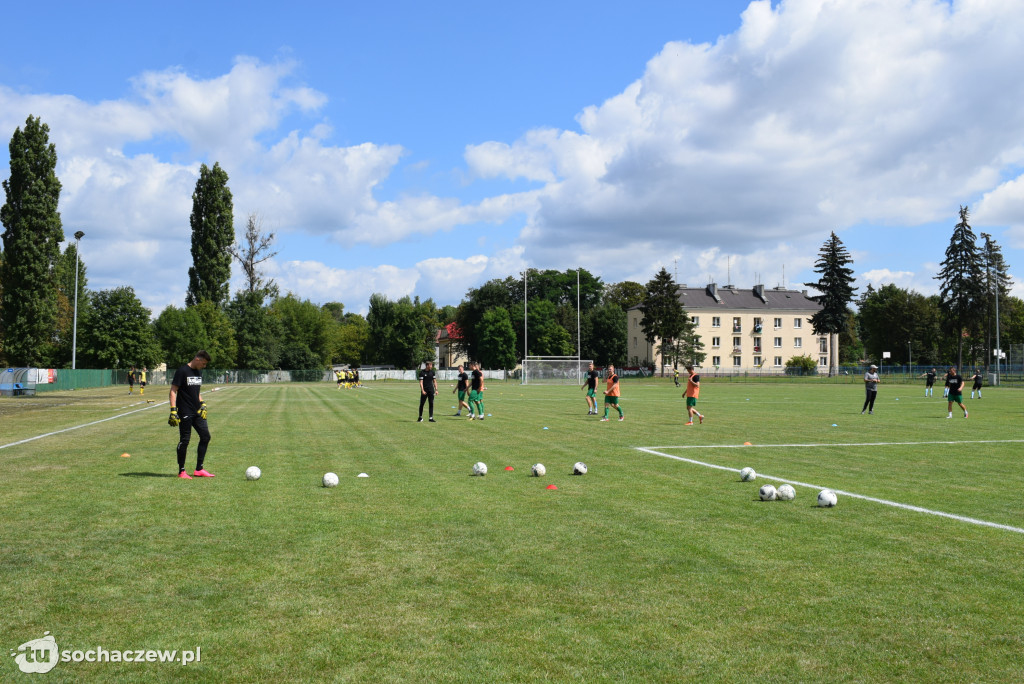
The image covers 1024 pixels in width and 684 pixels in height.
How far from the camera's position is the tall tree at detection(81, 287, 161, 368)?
6931 centimetres

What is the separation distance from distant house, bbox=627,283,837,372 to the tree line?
161 inches

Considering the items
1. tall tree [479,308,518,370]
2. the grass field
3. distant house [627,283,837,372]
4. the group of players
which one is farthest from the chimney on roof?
the grass field

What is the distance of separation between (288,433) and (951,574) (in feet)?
58.1

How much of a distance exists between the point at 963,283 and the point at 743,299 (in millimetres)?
33207

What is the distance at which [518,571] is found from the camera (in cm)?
663

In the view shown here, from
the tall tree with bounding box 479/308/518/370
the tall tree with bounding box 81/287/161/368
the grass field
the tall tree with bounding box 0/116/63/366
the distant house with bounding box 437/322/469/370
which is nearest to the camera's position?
the grass field

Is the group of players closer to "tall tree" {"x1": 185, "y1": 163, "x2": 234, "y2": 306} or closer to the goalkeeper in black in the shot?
"tall tree" {"x1": 185, "y1": 163, "x2": 234, "y2": 306}

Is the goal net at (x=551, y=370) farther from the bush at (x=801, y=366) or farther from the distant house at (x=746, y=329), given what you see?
the bush at (x=801, y=366)

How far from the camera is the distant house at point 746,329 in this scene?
109m

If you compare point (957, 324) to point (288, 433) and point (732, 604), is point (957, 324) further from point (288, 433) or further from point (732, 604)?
point (732, 604)

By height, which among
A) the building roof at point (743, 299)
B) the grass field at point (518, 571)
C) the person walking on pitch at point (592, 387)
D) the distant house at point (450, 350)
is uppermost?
the building roof at point (743, 299)

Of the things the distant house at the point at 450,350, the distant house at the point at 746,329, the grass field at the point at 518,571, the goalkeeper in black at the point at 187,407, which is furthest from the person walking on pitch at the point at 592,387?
the distant house at the point at 450,350

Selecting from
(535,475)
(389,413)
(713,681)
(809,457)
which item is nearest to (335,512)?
(535,475)

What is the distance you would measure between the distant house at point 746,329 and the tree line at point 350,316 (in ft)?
13.4
